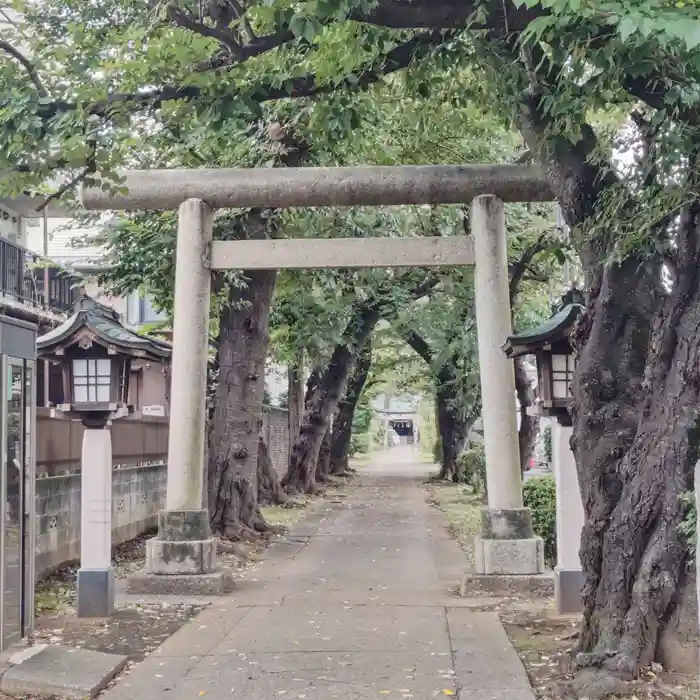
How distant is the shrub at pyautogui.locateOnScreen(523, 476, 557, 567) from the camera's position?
12047 millimetres

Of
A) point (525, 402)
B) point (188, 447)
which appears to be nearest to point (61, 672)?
point (188, 447)

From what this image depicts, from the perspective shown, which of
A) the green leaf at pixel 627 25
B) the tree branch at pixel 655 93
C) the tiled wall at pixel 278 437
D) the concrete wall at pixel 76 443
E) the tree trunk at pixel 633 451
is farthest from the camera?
the tiled wall at pixel 278 437

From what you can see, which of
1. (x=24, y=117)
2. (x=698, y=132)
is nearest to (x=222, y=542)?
→ (x=24, y=117)

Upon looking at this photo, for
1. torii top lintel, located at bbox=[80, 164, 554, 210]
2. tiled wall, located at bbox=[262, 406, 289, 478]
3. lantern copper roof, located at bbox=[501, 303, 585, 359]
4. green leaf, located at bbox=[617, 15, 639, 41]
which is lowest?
tiled wall, located at bbox=[262, 406, 289, 478]

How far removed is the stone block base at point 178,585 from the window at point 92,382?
2.31m

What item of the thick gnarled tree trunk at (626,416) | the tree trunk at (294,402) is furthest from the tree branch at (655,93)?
the tree trunk at (294,402)

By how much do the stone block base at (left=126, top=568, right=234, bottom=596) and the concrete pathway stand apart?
0.28 meters

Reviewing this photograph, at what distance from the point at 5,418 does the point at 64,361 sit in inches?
95.0

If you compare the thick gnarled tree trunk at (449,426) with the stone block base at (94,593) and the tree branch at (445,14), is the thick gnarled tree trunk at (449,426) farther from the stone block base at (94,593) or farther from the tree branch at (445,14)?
the tree branch at (445,14)

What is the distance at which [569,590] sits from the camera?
8516mm

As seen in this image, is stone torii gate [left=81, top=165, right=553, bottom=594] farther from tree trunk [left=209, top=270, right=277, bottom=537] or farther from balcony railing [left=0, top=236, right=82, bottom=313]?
balcony railing [left=0, top=236, right=82, bottom=313]

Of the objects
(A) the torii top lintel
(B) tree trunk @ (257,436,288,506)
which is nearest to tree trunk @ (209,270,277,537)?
(A) the torii top lintel

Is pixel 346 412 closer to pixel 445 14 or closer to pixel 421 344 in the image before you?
pixel 421 344

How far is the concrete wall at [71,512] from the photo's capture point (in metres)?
10.5
